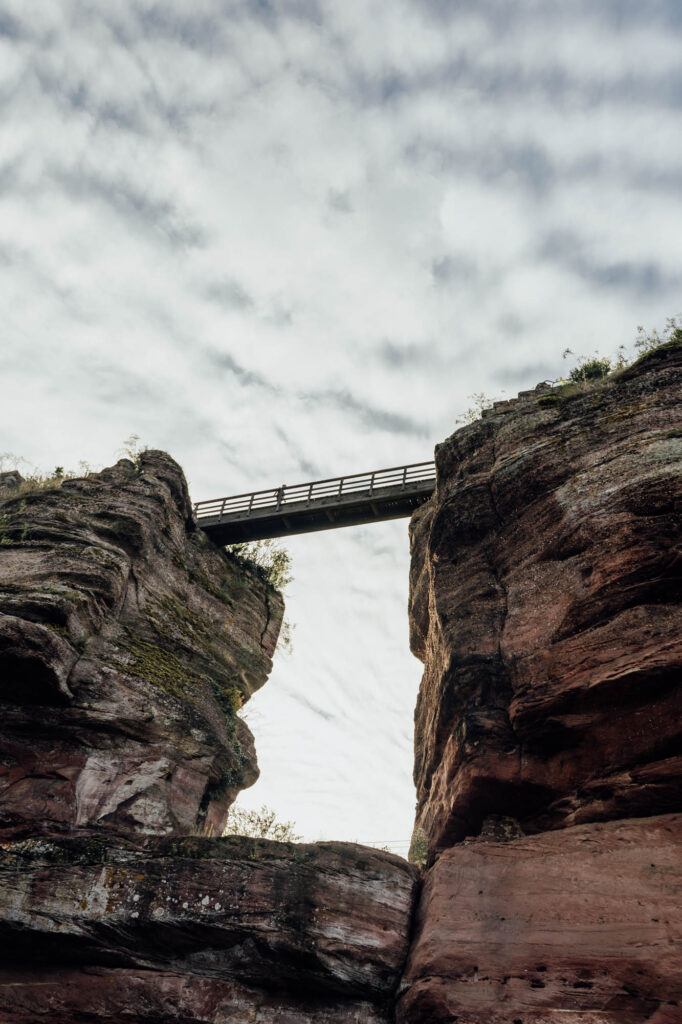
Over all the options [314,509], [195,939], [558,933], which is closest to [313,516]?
[314,509]

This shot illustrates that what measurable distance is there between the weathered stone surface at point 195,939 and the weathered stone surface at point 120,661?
2.14 metres

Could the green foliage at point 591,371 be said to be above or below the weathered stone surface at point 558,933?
above

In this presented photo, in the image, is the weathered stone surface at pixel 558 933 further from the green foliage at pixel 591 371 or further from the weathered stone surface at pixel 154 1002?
the green foliage at pixel 591 371

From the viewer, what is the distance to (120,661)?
14758 mm

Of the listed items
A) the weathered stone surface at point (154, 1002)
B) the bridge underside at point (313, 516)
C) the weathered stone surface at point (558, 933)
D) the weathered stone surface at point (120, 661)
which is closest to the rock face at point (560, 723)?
the weathered stone surface at point (558, 933)

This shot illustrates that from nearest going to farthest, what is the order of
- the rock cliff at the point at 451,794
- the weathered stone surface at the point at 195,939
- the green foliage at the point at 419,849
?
the rock cliff at the point at 451,794, the weathered stone surface at the point at 195,939, the green foliage at the point at 419,849

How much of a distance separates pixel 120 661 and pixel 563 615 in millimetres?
9241

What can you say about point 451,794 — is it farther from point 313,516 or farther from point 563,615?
point 313,516

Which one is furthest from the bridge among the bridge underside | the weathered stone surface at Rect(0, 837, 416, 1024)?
the weathered stone surface at Rect(0, 837, 416, 1024)

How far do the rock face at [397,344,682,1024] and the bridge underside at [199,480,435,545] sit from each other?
7347 mm

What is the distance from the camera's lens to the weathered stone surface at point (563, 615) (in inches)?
392

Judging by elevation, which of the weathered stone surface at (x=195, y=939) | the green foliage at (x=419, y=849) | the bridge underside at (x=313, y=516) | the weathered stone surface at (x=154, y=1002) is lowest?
the weathered stone surface at (x=154, y=1002)

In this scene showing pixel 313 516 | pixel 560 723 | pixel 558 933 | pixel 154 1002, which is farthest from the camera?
pixel 313 516

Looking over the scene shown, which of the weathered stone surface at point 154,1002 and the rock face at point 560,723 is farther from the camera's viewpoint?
the weathered stone surface at point 154,1002
